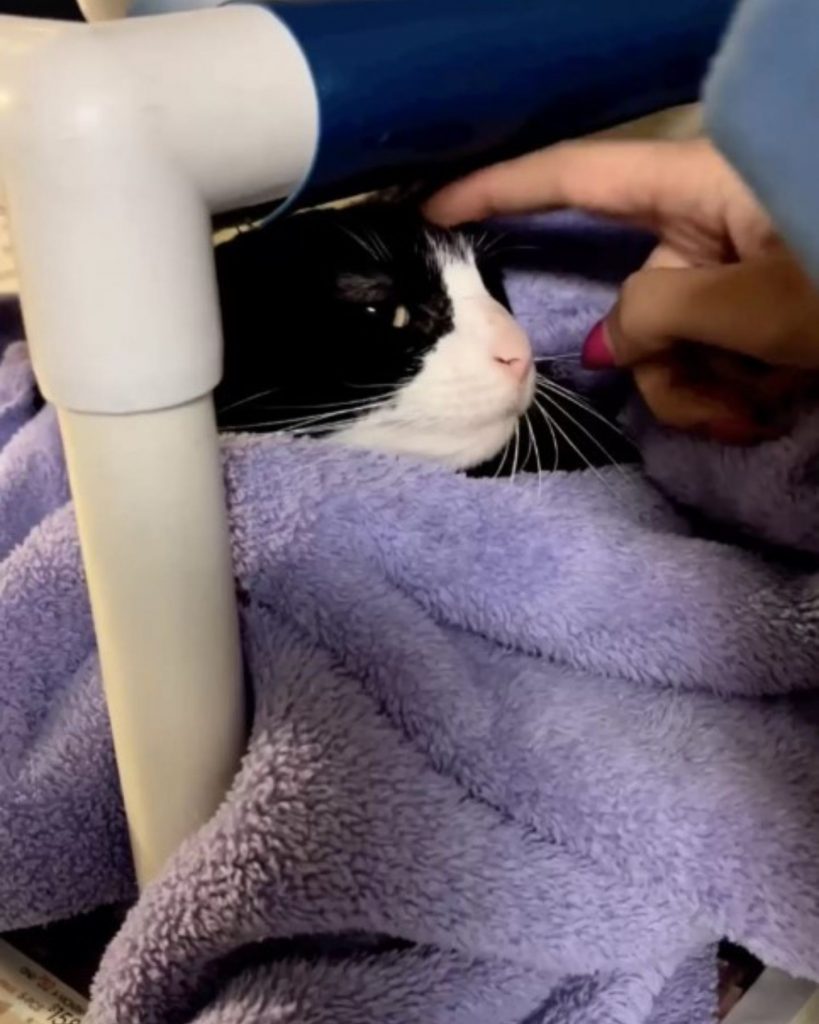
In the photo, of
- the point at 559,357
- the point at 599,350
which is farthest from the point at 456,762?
the point at 559,357

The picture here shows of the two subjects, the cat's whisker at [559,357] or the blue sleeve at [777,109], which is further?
the cat's whisker at [559,357]

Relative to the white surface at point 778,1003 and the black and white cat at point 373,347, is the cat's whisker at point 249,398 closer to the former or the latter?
the black and white cat at point 373,347

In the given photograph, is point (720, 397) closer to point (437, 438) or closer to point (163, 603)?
point (437, 438)

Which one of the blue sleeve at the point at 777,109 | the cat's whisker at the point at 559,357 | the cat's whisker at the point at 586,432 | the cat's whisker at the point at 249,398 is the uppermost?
the blue sleeve at the point at 777,109

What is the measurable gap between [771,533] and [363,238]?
0.27m

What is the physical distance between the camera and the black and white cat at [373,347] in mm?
640

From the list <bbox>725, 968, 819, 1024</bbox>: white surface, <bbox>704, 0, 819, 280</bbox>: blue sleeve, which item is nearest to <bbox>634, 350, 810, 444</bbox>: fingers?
<bbox>725, 968, 819, 1024</bbox>: white surface

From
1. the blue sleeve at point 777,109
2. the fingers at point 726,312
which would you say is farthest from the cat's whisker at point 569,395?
the blue sleeve at point 777,109

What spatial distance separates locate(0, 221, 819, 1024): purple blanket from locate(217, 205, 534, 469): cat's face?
151mm

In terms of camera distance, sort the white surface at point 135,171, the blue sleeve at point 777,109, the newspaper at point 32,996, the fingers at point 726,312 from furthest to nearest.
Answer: the newspaper at point 32,996 → the fingers at point 726,312 → the white surface at point 135,171 → the blue sleeve at point 777,109

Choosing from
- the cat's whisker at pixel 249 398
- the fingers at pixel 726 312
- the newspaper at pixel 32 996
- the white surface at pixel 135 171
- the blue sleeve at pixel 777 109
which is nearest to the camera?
the blue sleeve at pixel 777 109

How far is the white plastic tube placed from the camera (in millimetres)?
310

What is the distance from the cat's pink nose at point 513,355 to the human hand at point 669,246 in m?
0.07

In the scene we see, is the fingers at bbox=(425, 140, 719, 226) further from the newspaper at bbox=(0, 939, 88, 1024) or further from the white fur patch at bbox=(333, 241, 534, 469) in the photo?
the newspaper at bbox=(0, 939, 88, 1024)
